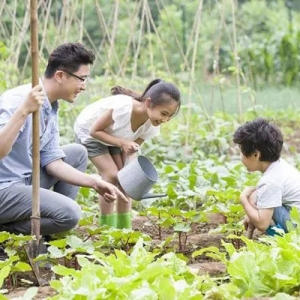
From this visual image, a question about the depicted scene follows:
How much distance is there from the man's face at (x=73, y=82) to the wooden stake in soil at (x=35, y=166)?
435mm

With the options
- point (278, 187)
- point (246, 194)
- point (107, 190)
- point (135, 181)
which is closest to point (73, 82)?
point (107, 190)

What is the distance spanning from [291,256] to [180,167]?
331 centimetres

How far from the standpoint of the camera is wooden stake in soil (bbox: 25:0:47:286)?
4.04 m

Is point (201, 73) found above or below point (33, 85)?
below

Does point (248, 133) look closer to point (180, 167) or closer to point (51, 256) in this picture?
point (51, 256)

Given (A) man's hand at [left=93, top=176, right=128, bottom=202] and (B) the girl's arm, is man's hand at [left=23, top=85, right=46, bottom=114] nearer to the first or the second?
(A) man's hand at [left=93, top=176, right=128, bottom=202]

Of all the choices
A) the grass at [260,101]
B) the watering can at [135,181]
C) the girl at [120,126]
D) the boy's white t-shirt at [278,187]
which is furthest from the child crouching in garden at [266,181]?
the grass at [260,101]

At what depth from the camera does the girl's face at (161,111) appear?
5109 millimetres

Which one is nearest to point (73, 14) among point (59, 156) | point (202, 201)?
point (202, 201)

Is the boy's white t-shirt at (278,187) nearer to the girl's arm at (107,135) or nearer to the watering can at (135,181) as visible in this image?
the watering can at (135,181)

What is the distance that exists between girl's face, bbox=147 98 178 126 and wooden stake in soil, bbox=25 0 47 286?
114 cm

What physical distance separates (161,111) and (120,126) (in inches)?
10.8

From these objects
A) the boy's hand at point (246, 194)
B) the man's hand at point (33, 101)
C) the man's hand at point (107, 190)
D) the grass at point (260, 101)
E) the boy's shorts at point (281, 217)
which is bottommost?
the grass at point (260, 101)

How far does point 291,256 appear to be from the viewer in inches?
133
